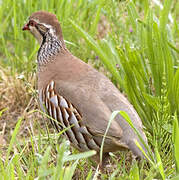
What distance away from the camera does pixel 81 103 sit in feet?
9.87

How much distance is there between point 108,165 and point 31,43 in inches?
57.5

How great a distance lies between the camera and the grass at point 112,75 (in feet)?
8.70

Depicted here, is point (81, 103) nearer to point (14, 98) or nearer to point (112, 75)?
point (112, 75)

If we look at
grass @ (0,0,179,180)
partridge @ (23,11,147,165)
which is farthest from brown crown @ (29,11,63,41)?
grass @ (0,0,179,180)

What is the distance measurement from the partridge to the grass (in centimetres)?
12

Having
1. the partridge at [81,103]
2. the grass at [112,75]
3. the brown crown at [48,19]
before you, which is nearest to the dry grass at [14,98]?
the grass at [112,75]

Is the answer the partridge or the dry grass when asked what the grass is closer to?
the dry grass

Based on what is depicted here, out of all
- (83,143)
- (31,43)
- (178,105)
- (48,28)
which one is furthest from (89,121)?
(31,43)

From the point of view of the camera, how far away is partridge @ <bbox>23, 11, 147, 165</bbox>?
289 cm

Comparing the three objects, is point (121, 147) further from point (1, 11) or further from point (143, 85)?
point (1, 11)

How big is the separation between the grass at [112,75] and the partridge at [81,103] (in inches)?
4.6

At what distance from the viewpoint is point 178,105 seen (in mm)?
3232

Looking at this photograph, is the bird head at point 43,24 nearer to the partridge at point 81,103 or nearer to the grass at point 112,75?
the partridge at point 81,103

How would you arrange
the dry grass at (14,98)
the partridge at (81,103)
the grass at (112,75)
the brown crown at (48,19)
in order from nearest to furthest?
the grass at (112,75) < the partridge at (81,103) < the brown crown at (48,19) < the dry grass at (14,98)
